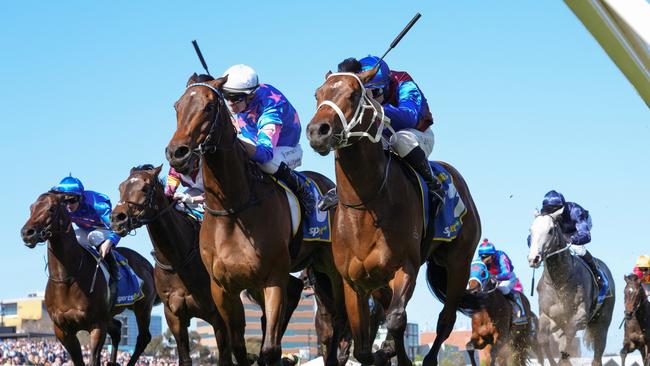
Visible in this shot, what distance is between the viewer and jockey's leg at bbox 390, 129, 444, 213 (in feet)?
26.6

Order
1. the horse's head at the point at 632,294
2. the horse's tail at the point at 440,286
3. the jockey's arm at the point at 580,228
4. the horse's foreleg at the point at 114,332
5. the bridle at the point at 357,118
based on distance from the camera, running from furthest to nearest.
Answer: the horse's head at the point at 632,294 < the jockey's arm at the point at 580,228 < the horse's foreleg at the point at 114,332 < the horse's tail at the point at 440,286 < the bridle at the point at 357,118

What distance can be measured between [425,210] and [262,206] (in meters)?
1.37

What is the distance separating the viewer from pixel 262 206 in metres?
8.30

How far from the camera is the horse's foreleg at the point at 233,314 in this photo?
826 centimetres

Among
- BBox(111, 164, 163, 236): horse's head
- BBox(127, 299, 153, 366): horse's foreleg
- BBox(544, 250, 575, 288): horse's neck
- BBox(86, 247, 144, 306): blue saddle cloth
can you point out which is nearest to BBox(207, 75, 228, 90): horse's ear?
BBox(111, 164, 163, 236): horse's head

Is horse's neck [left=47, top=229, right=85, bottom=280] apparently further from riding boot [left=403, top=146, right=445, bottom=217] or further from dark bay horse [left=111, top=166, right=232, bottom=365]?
riding boot [left=403, top=146, right=445, bottom=217]

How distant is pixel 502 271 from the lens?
17.8 m

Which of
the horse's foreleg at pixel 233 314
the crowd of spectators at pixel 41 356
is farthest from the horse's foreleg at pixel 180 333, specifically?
the crowd of spectators at pixel 41 356

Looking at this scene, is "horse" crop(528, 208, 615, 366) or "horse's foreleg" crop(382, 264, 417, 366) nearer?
"horse's foreleg" crop(382, 264, 417, 366)

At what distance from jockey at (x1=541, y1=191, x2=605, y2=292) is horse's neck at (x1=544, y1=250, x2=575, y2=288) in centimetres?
65

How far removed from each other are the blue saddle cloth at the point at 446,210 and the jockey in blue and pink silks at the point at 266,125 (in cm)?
122

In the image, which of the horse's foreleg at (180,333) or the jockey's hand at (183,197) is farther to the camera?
the horse's foreleg at (180,333)

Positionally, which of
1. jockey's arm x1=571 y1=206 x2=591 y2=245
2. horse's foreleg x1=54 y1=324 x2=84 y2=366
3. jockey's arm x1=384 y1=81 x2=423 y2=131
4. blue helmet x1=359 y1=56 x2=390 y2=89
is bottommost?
horse's foreleg x1=54 y1=324 x2=84 y2=366

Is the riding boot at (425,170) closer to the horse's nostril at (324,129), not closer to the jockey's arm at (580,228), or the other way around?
the horse's nostril at (324,129)
